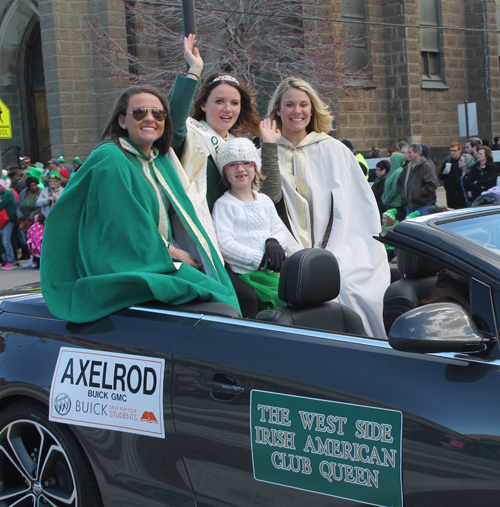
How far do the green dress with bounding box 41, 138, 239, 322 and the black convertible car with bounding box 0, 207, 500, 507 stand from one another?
89 mm

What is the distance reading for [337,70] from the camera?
64.4 ft

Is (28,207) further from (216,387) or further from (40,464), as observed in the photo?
(216,387)

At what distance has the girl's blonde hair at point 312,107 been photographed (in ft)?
15.2

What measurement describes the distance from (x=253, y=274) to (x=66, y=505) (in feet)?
5.50

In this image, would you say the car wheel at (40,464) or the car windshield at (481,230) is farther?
the car wheel at (40,464)

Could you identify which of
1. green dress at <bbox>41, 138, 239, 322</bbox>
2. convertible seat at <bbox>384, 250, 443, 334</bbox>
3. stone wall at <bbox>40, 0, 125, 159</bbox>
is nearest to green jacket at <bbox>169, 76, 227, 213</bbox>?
green dress at <bbox>41, 138, 239, 322</bbox>

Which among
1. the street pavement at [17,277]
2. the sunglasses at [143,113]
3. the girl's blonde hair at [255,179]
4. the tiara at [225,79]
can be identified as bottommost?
the street pavement at [17,277]

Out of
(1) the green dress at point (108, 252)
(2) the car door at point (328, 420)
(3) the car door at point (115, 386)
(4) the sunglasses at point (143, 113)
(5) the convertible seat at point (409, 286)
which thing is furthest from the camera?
(4) the sunglasses at point (143, 113)

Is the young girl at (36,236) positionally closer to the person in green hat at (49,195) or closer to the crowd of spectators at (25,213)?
the crowd of spectators at (25,213)

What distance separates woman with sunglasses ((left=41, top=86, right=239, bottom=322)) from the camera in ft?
9.53

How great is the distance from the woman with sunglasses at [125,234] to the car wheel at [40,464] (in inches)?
17.4

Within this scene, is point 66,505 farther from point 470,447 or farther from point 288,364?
point 470,447

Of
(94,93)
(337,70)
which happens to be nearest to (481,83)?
(337,70)

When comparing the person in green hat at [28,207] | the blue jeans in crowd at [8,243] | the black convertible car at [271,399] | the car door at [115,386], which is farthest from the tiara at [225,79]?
the blue jeans in crowd at [8,243]
